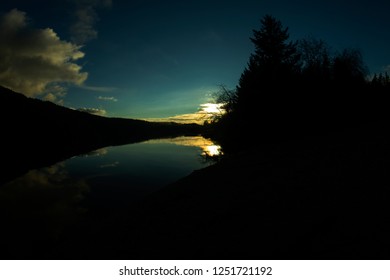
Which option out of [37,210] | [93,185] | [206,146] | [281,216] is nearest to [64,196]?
[37,210]

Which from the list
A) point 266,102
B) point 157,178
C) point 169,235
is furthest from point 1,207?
point 266,102

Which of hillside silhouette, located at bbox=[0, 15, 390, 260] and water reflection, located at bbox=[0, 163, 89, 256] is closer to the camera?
hillside silhouette, located at bbox=[0, 15, 390, 260]

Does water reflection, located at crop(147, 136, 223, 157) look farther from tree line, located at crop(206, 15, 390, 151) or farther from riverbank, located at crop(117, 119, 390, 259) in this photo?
riverbank, located at crop(117, 119, 390, 259)

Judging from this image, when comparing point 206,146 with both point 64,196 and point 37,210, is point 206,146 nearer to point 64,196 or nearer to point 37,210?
point 64,196

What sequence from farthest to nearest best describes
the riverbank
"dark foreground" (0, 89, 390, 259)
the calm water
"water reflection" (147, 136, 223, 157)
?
"water reflection" (147, 136, 223, 157), the calm water, "dark foreground" (0, 89, 390, 259), the riverbank

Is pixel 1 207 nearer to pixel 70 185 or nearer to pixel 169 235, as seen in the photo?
pixel 70 185

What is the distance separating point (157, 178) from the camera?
83.8 ft

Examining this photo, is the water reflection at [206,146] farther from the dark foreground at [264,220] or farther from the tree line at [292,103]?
the dark foreground at [264,220]

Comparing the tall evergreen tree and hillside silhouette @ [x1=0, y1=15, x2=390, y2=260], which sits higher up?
the tall evergreen tree

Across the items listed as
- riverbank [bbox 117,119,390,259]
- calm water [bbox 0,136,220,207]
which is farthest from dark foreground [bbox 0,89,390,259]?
calm water [bbox 0,136,220,207]

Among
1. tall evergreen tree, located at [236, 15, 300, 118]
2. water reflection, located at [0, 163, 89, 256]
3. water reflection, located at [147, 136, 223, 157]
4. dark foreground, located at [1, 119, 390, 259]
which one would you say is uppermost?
tall evergreen tree, located at [236, 15, 300, 118]

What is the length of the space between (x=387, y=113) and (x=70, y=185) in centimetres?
3571

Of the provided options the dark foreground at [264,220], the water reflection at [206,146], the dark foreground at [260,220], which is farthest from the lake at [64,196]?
the water reflection at [206,146]

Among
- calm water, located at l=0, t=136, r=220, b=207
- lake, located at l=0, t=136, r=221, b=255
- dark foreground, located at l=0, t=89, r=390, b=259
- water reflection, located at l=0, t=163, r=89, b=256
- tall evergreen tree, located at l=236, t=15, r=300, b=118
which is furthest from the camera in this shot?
tall evergreen tree, located at l=236, t=15, r=300, b=118
